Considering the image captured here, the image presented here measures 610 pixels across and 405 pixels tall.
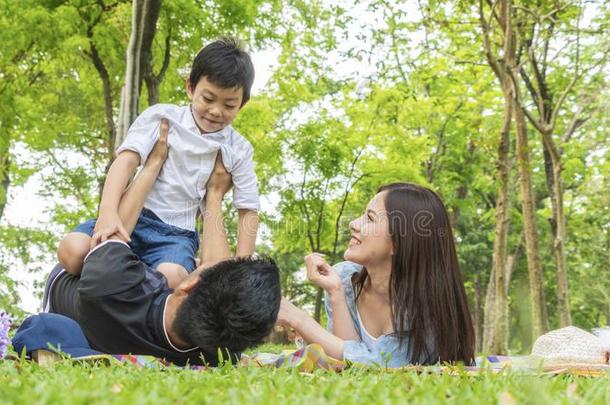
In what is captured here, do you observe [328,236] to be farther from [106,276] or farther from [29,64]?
[106,276]

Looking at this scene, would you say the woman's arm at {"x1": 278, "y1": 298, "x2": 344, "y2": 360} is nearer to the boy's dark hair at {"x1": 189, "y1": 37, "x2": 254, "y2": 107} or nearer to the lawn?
the lawn

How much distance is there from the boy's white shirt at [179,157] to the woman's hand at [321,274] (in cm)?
76

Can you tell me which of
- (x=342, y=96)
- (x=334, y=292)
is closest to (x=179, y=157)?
(x=334, y=292)

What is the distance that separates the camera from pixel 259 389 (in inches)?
68.9

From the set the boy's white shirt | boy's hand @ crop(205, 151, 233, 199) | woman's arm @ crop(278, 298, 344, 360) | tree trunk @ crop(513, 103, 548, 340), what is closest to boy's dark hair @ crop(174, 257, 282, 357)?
woman's arm @ crop(278, 298, 344, 360)

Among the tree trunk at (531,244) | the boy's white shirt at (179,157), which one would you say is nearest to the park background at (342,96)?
the tree trunk at (531,244)

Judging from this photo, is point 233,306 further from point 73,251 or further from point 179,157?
point 179,157

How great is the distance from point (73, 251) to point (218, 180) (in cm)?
110

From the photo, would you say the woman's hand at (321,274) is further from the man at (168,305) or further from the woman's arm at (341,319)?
the man at (168,305)

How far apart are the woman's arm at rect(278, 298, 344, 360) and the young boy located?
511mm

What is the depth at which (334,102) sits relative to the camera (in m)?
11.7

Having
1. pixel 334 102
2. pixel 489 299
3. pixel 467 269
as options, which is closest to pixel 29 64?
pixel 334 102

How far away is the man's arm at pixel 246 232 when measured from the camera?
3938 mm

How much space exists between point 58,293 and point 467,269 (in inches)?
732
